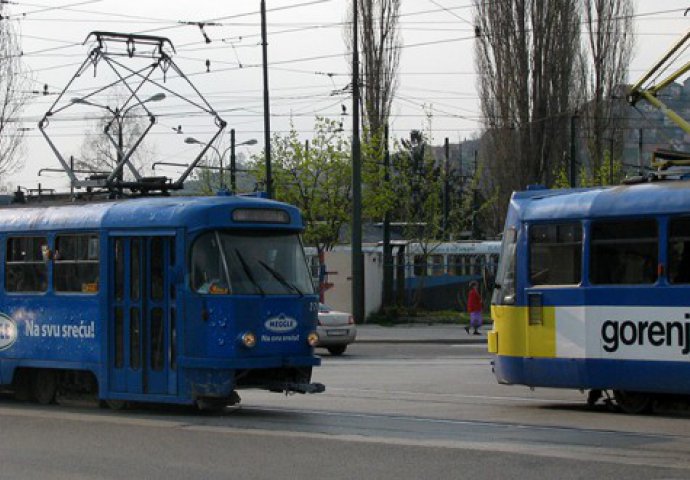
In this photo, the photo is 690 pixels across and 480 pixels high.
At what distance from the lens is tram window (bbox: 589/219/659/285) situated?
17250 millimetres

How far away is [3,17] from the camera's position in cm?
4816

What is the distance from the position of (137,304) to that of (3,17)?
32682 millimetres

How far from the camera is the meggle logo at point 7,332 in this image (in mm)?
19484

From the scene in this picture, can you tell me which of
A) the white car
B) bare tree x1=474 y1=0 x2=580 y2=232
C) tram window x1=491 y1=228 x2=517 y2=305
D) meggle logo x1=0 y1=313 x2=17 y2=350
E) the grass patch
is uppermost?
bare tree x1=474 y1=0 x2=580 y2=232

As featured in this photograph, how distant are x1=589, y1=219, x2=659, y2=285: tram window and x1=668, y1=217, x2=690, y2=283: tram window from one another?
21 centimetres

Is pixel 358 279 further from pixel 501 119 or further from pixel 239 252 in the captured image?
pixel 239 252

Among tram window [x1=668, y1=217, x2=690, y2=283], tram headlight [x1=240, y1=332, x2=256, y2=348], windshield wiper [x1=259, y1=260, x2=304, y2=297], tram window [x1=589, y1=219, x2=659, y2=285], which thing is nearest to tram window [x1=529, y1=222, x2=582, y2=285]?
tram window [x1=589, y1=219, x2=659, y2=285]

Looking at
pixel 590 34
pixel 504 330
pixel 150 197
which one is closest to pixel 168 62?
pixel 150 197

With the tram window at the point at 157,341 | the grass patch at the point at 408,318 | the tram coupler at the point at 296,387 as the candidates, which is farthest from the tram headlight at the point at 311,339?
the grass patch at the point at 408,318

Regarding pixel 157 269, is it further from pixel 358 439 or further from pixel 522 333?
pixel 522 333

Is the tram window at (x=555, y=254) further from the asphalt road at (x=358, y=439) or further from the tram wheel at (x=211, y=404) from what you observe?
the tram wheel at (x=211, y=404)

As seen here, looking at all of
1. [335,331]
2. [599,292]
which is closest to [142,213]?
[599,292]

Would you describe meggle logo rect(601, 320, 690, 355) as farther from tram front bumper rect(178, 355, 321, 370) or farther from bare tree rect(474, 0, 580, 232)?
bare tree rect(474, 0, 580, 232)

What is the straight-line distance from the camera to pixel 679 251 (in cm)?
1692
